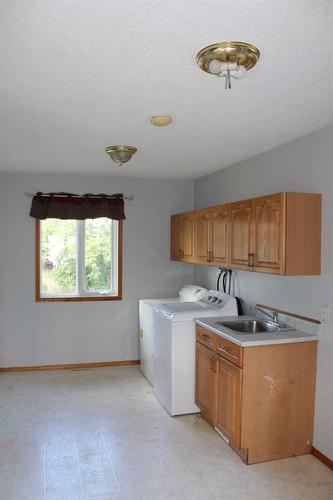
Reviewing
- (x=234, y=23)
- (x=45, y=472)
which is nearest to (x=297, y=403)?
(x=45, y=472)

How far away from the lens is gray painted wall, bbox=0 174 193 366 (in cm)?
477

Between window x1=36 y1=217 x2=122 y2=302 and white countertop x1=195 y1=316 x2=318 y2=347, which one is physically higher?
window x1=36 y1=217 x2=122 y2=302

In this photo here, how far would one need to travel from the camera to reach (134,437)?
3307mm

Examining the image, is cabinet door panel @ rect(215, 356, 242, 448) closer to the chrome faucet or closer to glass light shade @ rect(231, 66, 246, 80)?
the chrome faucet

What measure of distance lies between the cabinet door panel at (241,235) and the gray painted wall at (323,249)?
0.33 m

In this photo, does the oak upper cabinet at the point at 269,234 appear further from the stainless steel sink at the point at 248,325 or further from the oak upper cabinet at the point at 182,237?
the oak upper cabinet at the point at 182,237

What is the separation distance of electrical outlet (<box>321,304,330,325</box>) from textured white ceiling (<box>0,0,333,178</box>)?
1242mm

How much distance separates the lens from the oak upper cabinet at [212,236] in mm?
3729

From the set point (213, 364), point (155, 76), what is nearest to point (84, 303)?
point (213, 364)

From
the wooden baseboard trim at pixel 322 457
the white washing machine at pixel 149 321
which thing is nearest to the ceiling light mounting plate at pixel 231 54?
the wooden baseboard trim at pixel 322 457

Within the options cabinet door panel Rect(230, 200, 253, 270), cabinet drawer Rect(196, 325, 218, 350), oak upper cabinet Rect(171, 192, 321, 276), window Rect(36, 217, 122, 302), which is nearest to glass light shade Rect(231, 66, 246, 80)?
oak upper cabinet Rect(171, 192, 321, 276)

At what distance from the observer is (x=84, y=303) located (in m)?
5.01

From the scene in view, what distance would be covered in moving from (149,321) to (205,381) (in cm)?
125

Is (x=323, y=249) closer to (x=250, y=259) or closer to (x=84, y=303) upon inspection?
(x=250, y=259)
